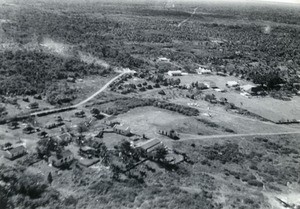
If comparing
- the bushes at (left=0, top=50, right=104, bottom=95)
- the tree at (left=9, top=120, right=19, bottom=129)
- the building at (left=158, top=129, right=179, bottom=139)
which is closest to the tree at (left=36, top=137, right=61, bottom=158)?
the tree at (left=9, top=120, right=19, bottom=129)

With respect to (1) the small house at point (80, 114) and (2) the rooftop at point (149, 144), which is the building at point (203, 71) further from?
(2) the rooftop at point (149, 144)

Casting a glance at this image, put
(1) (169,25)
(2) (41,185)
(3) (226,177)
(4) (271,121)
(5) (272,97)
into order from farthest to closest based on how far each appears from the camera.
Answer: (1) (169,25), (5) (272,97), (4) (271,121), (3) (226,177), (2) (41,185)

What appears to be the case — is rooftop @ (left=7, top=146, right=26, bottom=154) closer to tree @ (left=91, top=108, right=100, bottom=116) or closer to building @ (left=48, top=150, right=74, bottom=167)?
building @ (left=48, top=150, right=74, bottom=167)

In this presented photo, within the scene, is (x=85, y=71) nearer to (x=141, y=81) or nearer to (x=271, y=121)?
(x=141, y=81)

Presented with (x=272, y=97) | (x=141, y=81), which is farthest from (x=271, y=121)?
(x=141, y=81)

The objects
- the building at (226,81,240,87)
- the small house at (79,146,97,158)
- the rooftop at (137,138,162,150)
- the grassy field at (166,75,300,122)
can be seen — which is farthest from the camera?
the building at (226,81,240,87)

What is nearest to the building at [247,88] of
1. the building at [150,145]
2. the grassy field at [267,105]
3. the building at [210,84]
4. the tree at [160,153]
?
the grassy field at [267,105]
